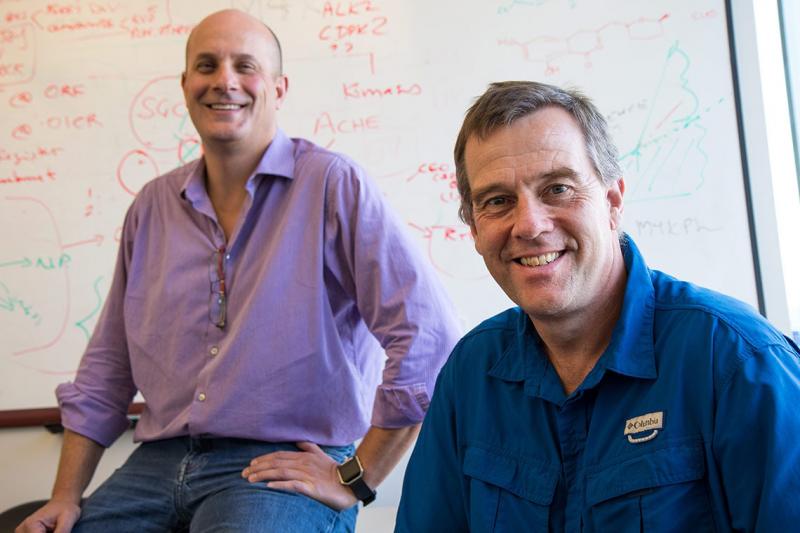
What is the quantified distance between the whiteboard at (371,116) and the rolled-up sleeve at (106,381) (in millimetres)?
678

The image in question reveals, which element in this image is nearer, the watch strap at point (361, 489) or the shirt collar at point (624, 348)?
the shirt collar at point (624, 348)

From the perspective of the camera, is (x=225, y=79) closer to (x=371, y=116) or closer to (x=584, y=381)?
(x=371, y=116)

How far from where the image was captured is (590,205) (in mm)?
1059

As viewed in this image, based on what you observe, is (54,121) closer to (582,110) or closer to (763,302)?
(582,110)

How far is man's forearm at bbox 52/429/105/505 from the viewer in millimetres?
1629

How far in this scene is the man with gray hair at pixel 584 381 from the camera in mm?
890

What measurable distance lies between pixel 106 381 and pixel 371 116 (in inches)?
43.8

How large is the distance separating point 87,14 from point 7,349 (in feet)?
3.58

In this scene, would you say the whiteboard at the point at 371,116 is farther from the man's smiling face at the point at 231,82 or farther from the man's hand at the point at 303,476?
the man's hand at the point at 303,476

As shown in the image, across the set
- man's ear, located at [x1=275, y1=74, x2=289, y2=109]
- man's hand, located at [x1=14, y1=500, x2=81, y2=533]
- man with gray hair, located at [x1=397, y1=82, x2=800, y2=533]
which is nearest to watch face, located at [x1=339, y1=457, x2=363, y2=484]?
man with gray hair, located at [x1=397, y1=82, x2=800, y2=533]

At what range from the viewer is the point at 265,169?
1.63 meters

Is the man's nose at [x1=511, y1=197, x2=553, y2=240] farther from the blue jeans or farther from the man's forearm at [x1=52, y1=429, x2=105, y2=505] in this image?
the man's forearm at [x1=52, y1=429, x2=105, y2=505]

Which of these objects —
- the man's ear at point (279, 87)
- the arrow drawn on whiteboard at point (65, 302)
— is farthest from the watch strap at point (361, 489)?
the arrow drawn on whiteboard at point (65, 302)

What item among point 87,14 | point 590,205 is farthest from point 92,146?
point 590,205
